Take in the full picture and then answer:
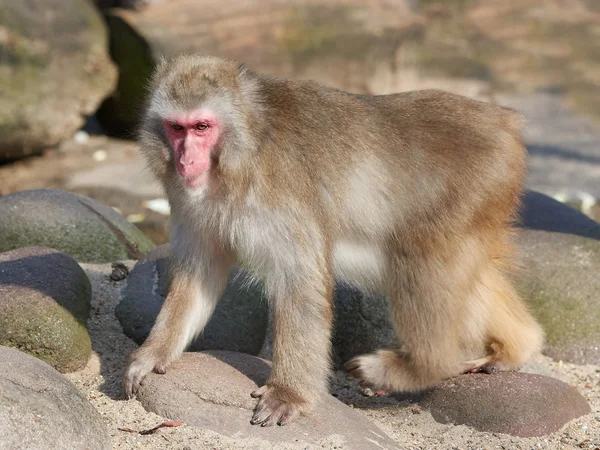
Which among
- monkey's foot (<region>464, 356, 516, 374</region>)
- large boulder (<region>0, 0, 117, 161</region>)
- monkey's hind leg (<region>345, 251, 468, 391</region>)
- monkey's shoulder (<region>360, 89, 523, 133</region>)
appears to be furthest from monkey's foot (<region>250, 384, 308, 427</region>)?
large boulder (<region>0, 0, 117, 161</region>)

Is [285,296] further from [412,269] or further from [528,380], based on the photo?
[528,380]

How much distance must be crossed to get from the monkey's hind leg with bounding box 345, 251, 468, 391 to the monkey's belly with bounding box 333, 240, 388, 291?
8 cm

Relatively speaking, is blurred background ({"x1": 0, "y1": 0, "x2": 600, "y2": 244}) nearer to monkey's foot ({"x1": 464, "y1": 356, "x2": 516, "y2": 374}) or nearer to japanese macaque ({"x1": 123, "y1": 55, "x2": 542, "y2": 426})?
japanese macaque ({"x1": 123, "y1": 55, "x2": 542, "y2": 426})

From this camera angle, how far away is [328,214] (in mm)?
4129

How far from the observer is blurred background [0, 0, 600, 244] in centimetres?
809

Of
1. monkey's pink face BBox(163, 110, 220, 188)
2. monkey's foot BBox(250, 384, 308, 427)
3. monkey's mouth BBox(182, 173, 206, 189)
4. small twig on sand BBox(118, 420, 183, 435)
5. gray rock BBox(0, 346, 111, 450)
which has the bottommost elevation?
small twig on sand BBox(118, 420, 183, 435)

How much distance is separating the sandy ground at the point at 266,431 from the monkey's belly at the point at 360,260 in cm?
73

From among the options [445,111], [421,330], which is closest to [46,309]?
[421,330]

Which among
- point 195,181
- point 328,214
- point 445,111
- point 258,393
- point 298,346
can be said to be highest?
point 445,111

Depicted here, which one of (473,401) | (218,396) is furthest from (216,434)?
(473,401)

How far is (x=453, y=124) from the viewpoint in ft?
14.3

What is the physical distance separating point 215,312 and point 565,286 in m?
2.02

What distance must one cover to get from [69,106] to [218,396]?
5170mm

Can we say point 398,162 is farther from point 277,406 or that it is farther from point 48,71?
point 48,71
